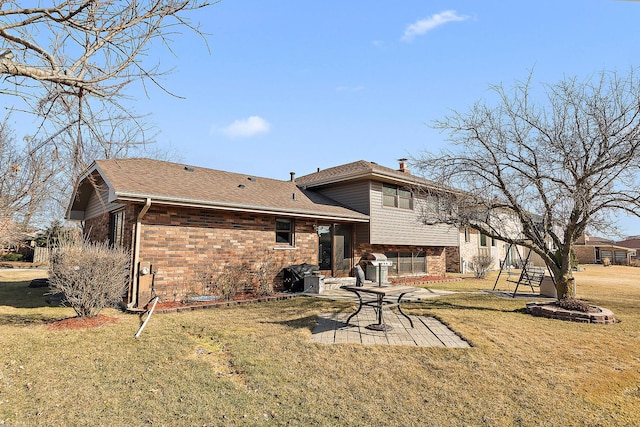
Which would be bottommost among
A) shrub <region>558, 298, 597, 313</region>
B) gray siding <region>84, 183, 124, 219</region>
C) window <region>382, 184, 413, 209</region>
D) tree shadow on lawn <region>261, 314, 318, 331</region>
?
tree shadow on lawn <region>261, 314, 318, 331</region>

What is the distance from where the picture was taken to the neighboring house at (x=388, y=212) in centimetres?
1430

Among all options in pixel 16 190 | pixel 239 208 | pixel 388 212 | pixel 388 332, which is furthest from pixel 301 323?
pixel 16 190

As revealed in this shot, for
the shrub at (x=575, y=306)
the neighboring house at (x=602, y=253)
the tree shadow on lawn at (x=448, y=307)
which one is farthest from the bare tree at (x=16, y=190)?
the neighboring house at (x=602, y=253)

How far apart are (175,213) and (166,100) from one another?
227 inches

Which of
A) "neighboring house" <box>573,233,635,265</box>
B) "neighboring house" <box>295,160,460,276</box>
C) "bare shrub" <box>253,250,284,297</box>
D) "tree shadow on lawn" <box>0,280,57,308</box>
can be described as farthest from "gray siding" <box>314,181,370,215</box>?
"neighboring house" <box>573,233,635,265</box>

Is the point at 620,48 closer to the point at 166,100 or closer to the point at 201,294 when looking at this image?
the point at 166,100

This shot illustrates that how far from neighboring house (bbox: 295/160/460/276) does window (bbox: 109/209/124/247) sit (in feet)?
22.2

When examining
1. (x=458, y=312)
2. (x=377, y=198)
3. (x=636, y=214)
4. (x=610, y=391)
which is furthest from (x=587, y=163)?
(x=377, y=198)

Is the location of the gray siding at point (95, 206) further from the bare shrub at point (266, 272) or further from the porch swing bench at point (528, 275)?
the porch swing bench at point (528, 275)

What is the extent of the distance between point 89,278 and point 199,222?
3.49m

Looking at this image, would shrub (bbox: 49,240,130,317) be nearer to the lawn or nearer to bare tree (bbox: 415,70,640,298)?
the lawn

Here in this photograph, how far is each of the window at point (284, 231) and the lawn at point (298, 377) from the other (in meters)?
5.13

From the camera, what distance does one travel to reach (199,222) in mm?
9703

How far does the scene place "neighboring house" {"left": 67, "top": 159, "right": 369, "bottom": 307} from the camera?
28.4 feet
